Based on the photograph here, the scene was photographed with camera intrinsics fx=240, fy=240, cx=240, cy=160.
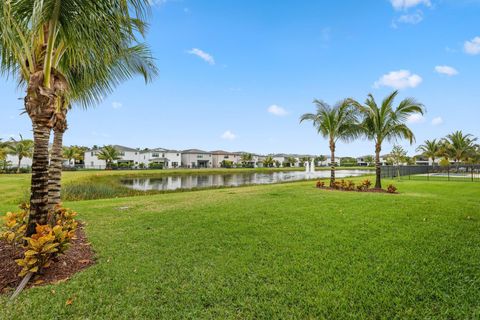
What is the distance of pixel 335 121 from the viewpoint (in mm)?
14195

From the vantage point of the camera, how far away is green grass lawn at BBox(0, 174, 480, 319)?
261 cm

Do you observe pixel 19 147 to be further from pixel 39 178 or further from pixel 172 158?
pixel 39 178

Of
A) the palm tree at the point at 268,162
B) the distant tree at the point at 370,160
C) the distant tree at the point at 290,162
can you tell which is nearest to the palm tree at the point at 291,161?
the distant tree at the point at 290,162

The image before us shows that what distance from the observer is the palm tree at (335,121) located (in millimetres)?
13945

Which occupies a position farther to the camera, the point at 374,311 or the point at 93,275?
the point at 93,275

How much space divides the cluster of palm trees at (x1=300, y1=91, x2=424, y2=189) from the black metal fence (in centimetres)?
1194

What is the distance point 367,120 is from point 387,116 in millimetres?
984

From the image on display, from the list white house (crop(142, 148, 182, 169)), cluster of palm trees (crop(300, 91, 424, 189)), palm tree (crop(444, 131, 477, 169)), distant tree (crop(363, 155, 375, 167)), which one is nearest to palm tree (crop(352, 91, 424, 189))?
cluster of palm trees (crop(300, 91, 424, 189))

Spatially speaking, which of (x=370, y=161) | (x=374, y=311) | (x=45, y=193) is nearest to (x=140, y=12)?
(x=45, y=193)

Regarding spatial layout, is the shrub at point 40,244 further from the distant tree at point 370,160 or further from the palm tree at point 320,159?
the distant tree at point 370,160

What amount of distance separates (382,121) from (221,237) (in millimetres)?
11989

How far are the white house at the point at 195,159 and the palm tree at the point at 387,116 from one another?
60.6 meters

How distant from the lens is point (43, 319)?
8.25 feet

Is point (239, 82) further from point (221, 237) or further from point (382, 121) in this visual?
point (221, 237)
